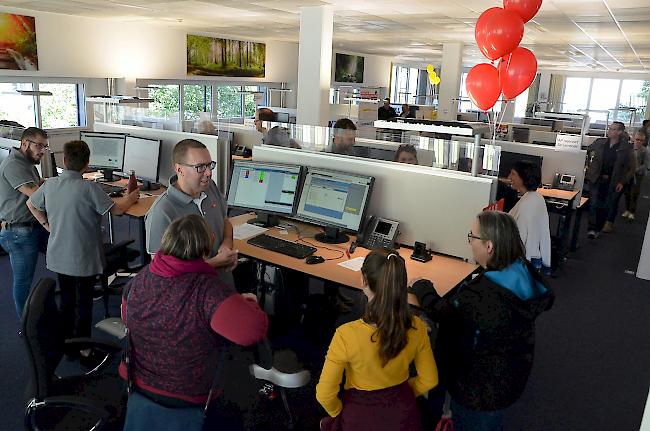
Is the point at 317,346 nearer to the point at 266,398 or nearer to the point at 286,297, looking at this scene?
the point at 286,297

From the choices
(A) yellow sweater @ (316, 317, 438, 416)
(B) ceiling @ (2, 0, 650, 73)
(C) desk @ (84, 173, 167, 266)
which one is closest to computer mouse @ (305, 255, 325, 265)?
(A) yellow sweater @ (316, 317, 438, 416)

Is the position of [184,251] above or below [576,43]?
below

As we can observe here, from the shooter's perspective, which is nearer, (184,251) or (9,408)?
(184,251)

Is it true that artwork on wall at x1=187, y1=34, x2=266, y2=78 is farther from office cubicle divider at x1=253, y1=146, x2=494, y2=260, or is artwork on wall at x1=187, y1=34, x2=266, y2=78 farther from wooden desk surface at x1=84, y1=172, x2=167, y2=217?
office cubicle divider at x1=253, y1=146, x2=494, y2=260

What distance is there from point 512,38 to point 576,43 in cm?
603

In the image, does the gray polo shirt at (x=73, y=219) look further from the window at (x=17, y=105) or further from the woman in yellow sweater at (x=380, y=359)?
the window at (x=17, y=105)

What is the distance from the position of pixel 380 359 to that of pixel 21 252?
2.74m

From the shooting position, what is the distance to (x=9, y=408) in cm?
270

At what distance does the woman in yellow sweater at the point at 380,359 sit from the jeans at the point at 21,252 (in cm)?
252

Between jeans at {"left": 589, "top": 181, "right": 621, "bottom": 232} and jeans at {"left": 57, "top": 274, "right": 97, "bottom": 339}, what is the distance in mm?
5778

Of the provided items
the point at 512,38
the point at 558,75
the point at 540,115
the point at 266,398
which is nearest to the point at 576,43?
the point at 540,115

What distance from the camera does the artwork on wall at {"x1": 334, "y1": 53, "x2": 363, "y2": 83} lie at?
14789 millimetres

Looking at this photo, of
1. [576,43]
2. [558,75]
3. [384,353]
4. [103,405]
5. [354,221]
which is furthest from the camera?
[558,75]

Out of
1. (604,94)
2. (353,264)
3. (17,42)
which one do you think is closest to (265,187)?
(353,264)
